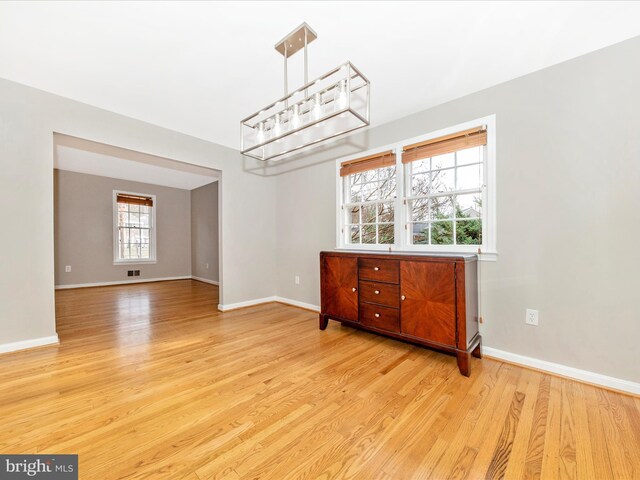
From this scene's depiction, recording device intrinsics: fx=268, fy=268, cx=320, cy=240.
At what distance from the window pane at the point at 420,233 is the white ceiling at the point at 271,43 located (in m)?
1.26

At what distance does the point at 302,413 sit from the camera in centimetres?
161

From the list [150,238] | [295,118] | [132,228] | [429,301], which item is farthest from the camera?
[150,238]

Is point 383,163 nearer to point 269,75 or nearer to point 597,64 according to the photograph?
point 269,75

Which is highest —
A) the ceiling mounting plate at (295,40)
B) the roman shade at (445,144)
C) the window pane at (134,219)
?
the ceiling mounting plate at (295,40)

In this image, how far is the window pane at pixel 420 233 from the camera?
9.40ft

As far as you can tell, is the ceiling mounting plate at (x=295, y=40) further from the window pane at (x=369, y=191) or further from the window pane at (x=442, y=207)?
the window pane at (x=442, y=207)

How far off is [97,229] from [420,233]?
6.81m

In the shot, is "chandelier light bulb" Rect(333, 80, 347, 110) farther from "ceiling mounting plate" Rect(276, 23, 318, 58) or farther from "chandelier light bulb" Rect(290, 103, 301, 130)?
"ceiling mounting plate" Rect(276, 23, 318, 58)

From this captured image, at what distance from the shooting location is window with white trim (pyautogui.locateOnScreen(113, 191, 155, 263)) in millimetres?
6242

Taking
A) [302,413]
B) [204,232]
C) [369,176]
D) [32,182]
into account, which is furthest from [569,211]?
[204,232]

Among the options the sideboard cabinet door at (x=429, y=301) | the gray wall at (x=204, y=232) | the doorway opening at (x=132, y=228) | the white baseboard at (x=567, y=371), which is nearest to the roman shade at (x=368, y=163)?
the sideboard cabinet door at (x=429, y=301)

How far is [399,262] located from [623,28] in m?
2.16

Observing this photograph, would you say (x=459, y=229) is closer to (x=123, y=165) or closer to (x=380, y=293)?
(x=380, y=293)

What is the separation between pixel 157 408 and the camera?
165 cm
